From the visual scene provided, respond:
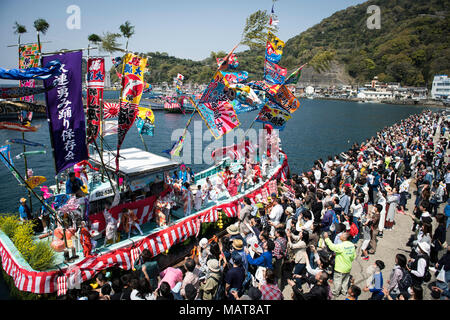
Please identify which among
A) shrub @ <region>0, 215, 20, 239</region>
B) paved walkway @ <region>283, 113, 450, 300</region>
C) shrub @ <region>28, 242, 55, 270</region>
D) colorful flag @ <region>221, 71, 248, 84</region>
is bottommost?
paved walkway @ <region>283, 113, 450, 300</region>

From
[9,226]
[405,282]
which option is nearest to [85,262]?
[9,226]

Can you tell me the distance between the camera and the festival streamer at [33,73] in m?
6.35

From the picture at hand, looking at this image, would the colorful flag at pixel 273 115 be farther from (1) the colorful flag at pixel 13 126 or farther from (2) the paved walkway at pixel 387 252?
(1) the colorful flag at pixel 13 126

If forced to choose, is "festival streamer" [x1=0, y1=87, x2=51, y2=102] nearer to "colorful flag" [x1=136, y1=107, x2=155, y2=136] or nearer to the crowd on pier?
the crowd on pier

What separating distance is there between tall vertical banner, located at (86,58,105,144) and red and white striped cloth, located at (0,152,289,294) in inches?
150

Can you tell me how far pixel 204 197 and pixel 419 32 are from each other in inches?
8845

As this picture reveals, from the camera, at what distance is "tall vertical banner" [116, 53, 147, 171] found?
31.2 feet

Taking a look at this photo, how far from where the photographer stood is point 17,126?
8.09m

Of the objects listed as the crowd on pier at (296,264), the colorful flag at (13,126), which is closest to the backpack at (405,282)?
the crowd on pier at (296,264)

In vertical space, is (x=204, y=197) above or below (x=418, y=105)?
below

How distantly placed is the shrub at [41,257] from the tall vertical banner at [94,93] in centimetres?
345

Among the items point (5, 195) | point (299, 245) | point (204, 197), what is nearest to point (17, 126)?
point (204, 197)

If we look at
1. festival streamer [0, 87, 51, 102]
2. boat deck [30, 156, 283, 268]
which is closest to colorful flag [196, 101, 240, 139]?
boat deck [30, 156, 283, 268]
